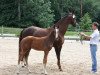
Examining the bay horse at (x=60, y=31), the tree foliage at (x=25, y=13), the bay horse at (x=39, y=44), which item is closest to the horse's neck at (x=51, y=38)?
the bay horse at (x=39, y=44)

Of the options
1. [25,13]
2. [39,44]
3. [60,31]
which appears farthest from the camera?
[25,13]

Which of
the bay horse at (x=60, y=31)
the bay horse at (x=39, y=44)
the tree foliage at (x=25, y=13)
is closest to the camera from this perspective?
the bay horse at (x=39, y=44)

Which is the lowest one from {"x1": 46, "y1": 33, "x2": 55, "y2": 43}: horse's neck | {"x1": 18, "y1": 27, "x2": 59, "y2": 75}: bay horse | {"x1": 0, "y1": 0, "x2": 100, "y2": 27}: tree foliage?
{"x1": 0, "y1": 0, "x2": 100, "y2": 27}: tree foliage

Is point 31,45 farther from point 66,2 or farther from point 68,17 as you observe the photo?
point 66,2

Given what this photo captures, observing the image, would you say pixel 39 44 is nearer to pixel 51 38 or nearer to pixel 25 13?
pixel 51 38

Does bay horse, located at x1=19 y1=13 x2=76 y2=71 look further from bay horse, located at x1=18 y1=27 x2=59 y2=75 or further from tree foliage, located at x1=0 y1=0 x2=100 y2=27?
tree foliage, located at x1=0 y1=0 x2=100 y2=27

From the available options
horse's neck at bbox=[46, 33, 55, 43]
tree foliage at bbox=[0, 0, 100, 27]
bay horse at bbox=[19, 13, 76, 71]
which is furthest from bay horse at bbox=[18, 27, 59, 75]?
tree foliage at bbox=[0, 0, 100, 27]

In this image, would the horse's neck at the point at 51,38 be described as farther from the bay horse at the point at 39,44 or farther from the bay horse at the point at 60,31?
the bay horse at the point at 60,31

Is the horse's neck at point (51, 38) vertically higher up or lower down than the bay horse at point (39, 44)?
higher up

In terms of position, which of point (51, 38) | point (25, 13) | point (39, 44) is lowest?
point (25, 13)

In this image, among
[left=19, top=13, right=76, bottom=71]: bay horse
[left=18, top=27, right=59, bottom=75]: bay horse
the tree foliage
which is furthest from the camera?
the tree foliage

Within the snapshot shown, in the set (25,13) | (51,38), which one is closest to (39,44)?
(51,38)

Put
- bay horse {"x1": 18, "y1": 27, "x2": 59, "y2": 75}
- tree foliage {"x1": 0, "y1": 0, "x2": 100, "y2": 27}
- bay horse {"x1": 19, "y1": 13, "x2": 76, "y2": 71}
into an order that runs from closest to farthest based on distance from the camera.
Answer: bay horse {"x1": 18, "y1": 27, "x2": 59, "y2": 75}, bay horse {"x1": 19, "y1": 13, "x2": 76, "y2": 71}, tree foliage {"x1": 0, "y1": 0, "x2": 100, "y2": 27}

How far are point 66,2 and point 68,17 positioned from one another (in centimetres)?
6022
